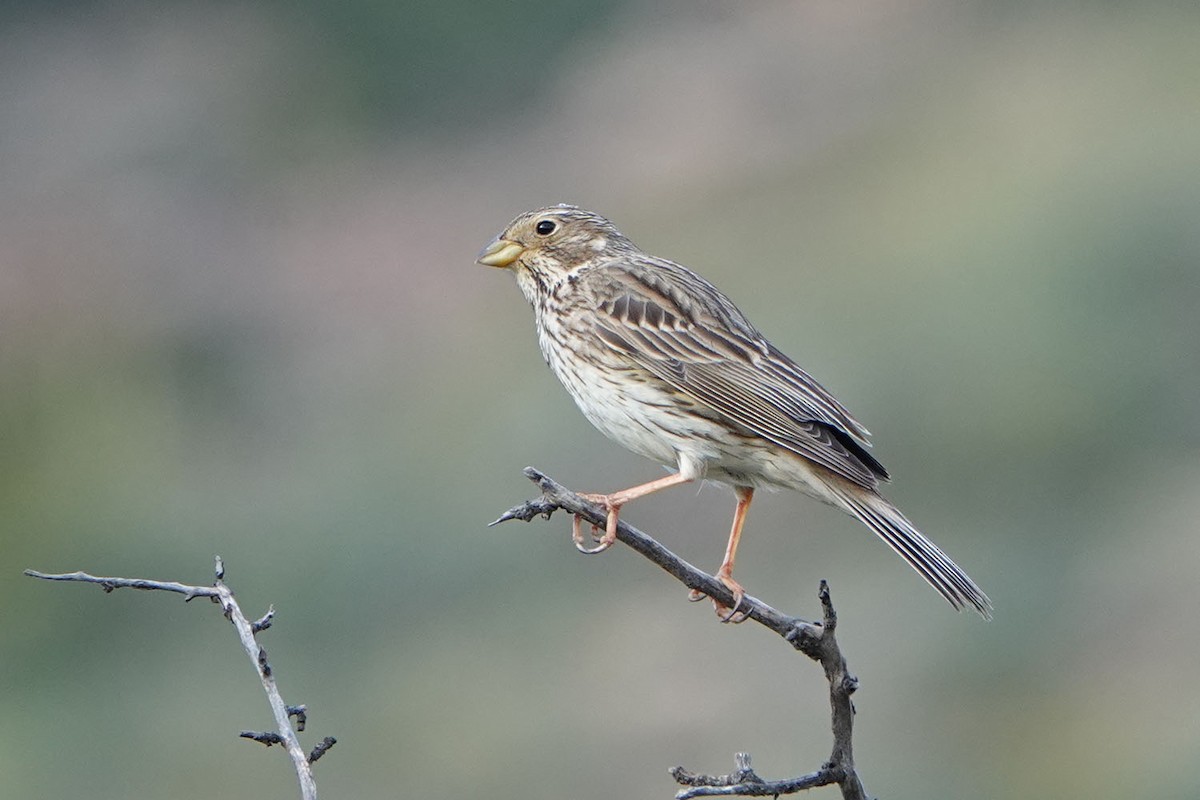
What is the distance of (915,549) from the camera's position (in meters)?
6.71

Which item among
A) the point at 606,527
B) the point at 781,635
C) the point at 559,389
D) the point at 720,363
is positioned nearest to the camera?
the point at 781,635

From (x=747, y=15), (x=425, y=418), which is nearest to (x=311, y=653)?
(x=425, y=418)

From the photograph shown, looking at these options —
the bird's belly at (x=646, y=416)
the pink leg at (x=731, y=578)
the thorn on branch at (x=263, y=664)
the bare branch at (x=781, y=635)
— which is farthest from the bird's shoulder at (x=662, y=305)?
the thorn on branch at (x=263, y=664)

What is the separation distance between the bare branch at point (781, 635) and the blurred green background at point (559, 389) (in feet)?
22.4

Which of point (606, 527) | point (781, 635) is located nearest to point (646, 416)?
point (606, 527)

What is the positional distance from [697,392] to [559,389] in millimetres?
10352

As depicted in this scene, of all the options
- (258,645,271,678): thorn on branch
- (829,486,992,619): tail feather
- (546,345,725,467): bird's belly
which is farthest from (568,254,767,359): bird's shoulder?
(258,645,271,678): thorn on branch

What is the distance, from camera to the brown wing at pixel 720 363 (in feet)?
23.4

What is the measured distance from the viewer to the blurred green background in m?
13.5

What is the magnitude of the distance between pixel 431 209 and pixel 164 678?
50.1ft

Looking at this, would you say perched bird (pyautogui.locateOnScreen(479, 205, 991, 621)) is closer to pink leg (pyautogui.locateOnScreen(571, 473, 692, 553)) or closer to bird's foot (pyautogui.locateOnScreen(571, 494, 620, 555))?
pink leg (pyautogui.locateOnScreen(571, 473, 692, 553))

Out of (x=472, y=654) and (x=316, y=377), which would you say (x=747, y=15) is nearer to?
(x=316, y=377)

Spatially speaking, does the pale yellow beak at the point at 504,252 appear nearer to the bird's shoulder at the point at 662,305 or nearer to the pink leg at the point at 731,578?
the bird's shoulder at the point at 662,305

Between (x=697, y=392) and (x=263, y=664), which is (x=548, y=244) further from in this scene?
(x=263, y=664)
